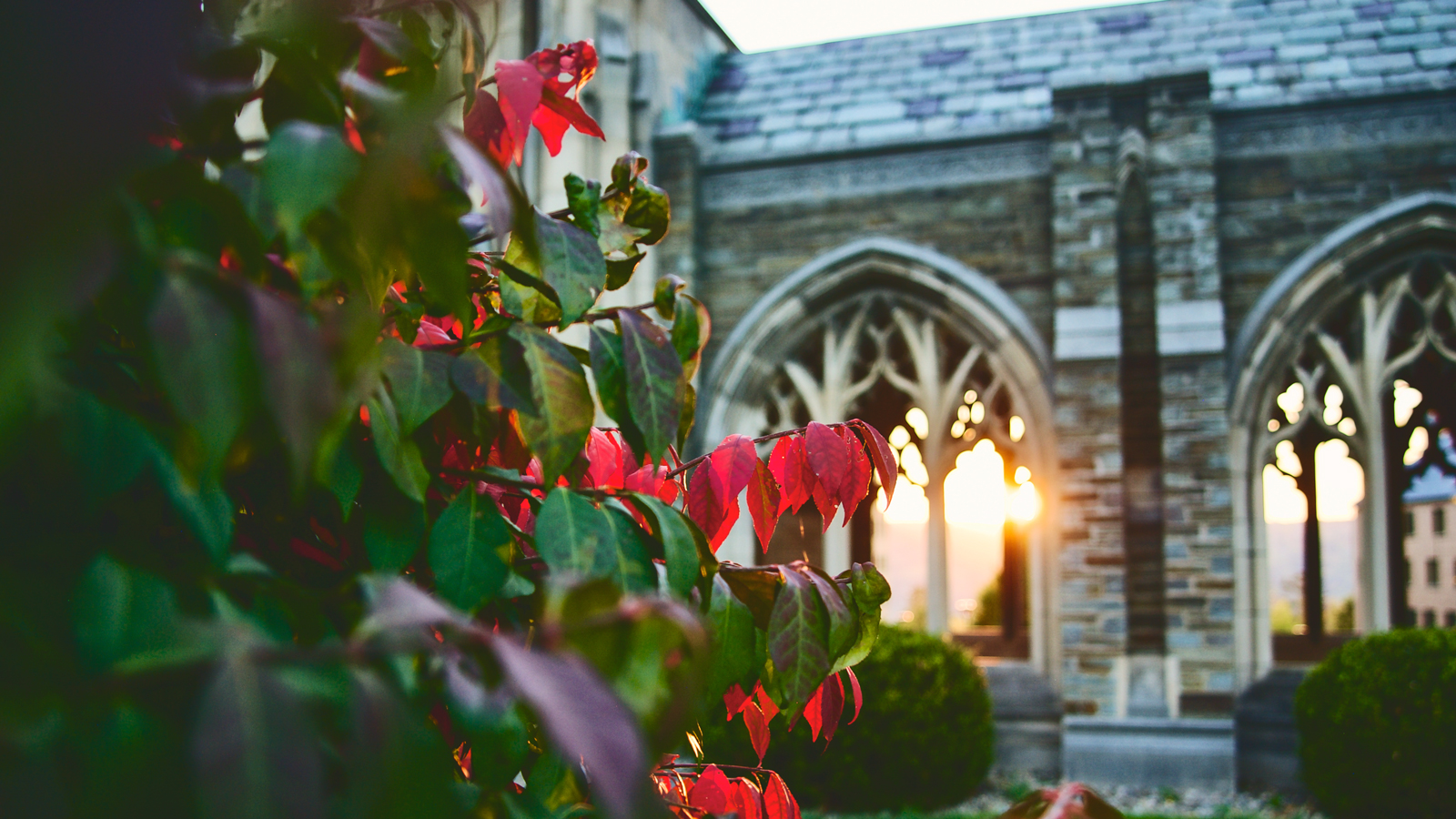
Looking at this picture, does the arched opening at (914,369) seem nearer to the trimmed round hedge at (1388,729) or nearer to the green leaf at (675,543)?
the trimmed round hedge at (1388,729)

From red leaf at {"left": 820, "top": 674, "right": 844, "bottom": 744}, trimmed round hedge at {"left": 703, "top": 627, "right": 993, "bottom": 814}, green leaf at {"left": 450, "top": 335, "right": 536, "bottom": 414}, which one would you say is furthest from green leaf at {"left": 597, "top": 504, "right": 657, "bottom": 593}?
trimmed round hedge at {"left": 703, "top": 627, "right": 993, "bottom": 814}

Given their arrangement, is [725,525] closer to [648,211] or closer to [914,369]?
[648,211]

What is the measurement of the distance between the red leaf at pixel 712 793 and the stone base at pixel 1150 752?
19.5 ft

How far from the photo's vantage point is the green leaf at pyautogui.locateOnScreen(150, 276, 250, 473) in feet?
1.66

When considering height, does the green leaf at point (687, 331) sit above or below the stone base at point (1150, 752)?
above

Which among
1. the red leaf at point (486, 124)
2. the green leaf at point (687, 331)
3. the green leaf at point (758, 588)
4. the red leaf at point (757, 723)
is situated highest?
the red leaf at point (486, 124)

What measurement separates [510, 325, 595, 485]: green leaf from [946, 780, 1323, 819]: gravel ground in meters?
5.53

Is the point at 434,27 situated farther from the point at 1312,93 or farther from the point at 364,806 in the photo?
the point at 1312,93

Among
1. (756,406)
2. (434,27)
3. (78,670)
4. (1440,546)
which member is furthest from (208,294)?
(1440,546)

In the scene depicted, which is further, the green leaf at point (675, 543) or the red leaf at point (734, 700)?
the red leaf at point (734, 700)

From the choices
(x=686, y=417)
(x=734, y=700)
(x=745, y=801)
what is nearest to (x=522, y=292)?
(x=686, y=417)

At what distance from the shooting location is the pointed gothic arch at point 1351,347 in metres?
6.73

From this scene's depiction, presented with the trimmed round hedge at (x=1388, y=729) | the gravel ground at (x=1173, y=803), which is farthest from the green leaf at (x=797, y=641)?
the trimmed round hedge at (x=1388, y=729)

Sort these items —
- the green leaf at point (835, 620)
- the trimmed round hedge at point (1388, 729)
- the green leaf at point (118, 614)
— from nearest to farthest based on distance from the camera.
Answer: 1. the green leaf at point (118, 614)
2. the green leaf at point (835, 620)
3. the trimmed round hedge at point (1388, 729)
